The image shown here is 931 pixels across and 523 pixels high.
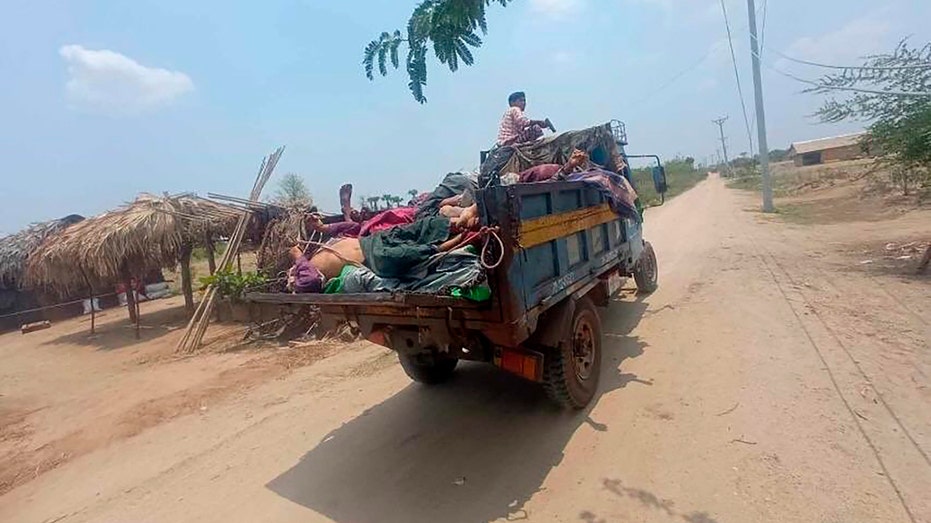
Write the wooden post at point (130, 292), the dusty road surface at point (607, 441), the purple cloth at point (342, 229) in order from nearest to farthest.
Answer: the dusty road surface at point (607, 441)
the purple cloth at point (342, 229)
the wooden post at point (130, 292)

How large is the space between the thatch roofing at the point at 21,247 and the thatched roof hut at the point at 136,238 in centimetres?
281

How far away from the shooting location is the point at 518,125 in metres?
6.50

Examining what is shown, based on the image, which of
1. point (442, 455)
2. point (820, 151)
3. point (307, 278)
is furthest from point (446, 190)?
point (820, 151)

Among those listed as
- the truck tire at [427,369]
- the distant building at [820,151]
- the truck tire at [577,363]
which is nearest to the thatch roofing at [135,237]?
the truck tire at [427,369]

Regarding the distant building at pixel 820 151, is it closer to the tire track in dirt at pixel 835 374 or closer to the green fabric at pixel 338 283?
the tire track in dirt at pixel 835 374

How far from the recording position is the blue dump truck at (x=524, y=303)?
291cm

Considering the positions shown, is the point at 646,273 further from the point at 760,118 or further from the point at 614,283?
the point at 760,118

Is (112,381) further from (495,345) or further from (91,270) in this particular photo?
(495,345)

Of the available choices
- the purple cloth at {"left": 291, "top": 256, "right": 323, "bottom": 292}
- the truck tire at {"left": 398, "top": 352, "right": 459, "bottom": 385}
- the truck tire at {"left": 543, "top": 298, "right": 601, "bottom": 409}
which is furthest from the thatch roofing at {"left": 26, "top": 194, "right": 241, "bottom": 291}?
the truck tire at {"left": 543, "top": 298, "right": 601, "bottom": 409}

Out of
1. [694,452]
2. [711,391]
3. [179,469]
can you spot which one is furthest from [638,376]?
[179,469]

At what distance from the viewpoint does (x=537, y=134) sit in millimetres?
6445

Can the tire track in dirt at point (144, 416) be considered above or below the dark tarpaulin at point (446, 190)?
below

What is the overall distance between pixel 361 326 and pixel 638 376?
98.3 inches

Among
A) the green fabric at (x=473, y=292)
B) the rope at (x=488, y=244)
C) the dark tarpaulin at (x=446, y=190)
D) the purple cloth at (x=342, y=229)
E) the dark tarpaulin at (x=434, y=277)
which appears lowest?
the green fabric at (x=473, y=292)
